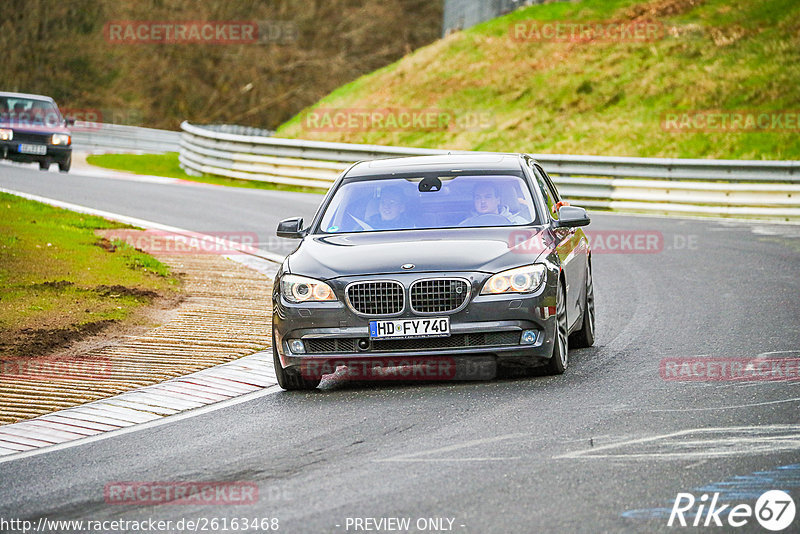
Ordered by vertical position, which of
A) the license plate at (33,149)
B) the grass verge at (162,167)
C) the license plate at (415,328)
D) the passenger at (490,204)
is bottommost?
the grass verge at (162,167)

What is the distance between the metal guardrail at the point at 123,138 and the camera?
46500 mm

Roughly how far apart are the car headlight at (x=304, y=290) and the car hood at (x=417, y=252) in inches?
2.2

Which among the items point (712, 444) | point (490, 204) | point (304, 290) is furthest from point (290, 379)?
point (712, 444)

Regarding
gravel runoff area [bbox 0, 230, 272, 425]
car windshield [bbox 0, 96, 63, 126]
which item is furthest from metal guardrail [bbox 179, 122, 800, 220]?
gravel runoff area [bbox 0, 230, 272, 425]

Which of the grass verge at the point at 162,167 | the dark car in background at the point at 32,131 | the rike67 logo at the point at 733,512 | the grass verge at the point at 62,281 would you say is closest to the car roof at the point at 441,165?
the grass verge at the point at 62,281

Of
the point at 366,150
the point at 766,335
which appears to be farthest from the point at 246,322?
the point at 366,150

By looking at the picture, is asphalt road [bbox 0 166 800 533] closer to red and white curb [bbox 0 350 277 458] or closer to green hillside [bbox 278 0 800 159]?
red and white curb [bbox 0 350 277 458]

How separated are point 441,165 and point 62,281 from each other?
17.3 feet

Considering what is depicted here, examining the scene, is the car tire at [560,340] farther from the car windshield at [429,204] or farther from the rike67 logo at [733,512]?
the rike67 logo at [733,512]

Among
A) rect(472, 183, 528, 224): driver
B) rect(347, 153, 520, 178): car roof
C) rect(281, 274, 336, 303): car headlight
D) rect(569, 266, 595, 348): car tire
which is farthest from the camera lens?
rect(569, 266, 595, 348): car tire

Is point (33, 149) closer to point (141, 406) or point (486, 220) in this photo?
point (486, 220)

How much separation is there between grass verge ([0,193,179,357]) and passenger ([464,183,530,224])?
3.72m

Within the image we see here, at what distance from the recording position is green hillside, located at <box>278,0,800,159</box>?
103 feet

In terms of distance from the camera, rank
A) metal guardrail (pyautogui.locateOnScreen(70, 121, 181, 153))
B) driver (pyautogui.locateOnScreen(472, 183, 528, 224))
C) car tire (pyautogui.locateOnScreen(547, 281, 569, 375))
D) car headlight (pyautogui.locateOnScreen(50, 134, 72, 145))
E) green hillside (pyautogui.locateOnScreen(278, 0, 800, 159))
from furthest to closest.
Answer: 1. metal guardrail (pyautogui.locateOnScreen(70, 121, 181, 153))
2. green hillside (pyautogui.locateOnScreen(278, 0, 800, 159))
3. car headlight (pyautogui.locateOnScreen(50, 134, 72, 145))
4. driver (pyautogui.locateOnScreen(472, 183, 528, 224))
5. car tire (pyautogui.locateOnScreen(547, 281, 569, 375))
